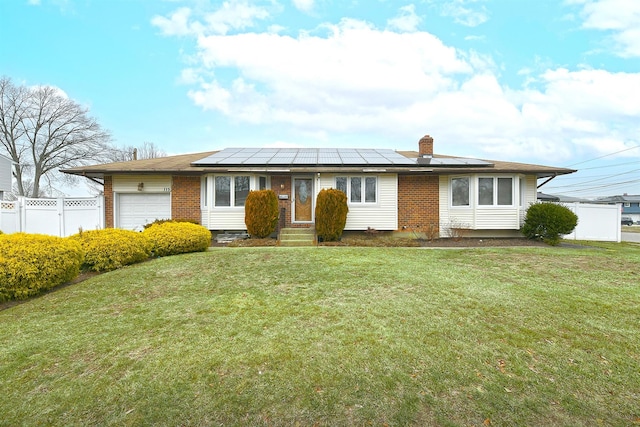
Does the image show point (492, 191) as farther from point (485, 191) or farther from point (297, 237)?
point (297, 237)

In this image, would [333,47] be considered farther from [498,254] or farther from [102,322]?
[102,322]

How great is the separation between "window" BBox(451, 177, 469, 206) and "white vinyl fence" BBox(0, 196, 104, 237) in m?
15.0

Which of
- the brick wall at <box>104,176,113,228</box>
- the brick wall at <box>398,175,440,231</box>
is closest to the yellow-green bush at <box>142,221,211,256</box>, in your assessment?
the brick wall at <box>104,176,113,228</box>

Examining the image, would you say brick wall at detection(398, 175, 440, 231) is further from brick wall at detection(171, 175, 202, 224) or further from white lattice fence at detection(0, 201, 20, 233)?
white lattice fence at detection(0, 201, 20, 233)

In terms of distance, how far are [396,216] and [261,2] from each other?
9.30 metres

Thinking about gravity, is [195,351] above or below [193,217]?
below

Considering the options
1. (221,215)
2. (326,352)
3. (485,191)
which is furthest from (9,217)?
(485,191)

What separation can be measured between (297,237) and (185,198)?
5.24 m

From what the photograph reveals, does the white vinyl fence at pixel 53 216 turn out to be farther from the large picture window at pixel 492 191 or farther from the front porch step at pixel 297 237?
the large picture window at pixel 492 191

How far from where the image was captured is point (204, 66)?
41.0ft

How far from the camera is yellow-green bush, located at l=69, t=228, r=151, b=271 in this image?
6.88 meters

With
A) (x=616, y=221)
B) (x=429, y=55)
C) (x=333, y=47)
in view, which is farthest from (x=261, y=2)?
(x=616, y=221)

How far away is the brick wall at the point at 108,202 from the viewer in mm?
13430

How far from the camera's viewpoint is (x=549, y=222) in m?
11.6
